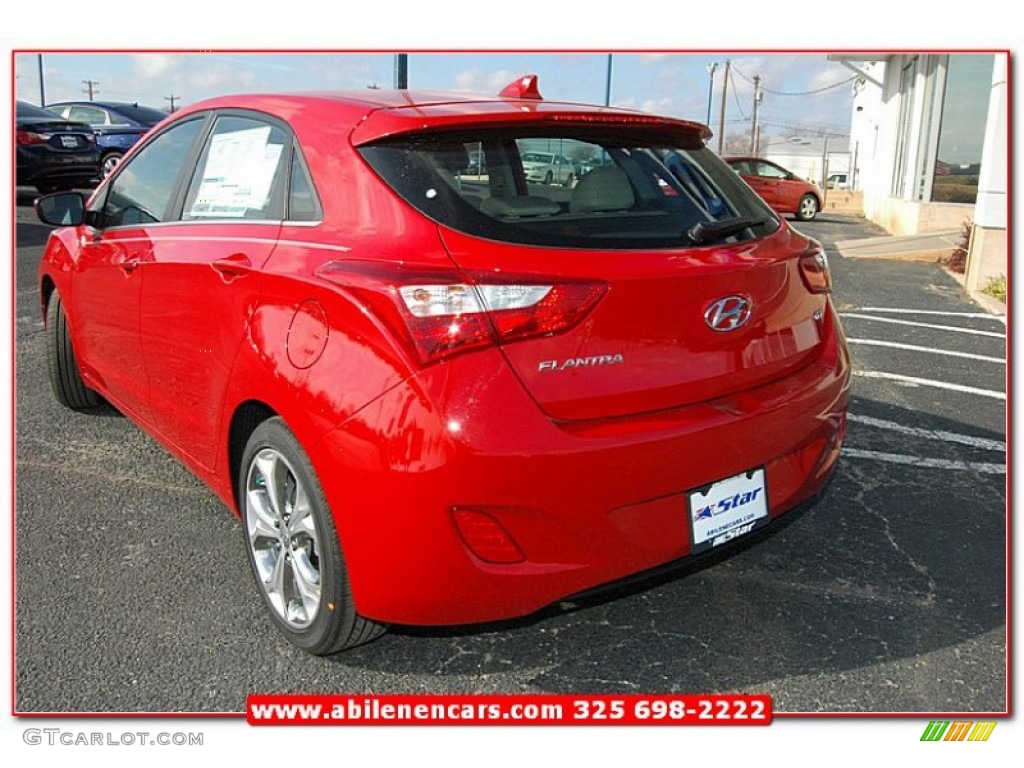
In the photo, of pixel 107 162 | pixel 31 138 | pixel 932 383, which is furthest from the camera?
pixel 107 162

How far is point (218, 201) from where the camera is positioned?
3002 millimetres

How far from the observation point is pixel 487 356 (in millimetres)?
2051

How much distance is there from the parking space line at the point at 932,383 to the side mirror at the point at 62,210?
14.6 feet

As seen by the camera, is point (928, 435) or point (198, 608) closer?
point (198, 608)

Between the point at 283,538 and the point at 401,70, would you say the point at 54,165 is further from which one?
the point at 283,538

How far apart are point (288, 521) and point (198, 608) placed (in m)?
0.53

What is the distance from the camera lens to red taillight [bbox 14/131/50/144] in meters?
14.0

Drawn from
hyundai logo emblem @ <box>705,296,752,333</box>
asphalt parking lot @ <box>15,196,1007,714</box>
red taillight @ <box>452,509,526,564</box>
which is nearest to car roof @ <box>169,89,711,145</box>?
hyundai logo emblem @ <box>705,296,752,333</box>

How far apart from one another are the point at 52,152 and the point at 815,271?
14755 mm

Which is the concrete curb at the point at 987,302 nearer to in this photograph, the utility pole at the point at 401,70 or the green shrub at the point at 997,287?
the green shrub at the point at 997,287

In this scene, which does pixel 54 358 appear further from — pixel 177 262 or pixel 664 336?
pixel 664 336

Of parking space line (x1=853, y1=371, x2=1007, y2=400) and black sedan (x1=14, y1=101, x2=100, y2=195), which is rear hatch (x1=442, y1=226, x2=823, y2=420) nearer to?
parking space line (x1=853, y1=371, x2=1007, y2=400)

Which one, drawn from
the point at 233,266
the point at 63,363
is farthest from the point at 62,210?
the point at 233,266

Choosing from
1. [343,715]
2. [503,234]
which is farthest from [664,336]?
[343,715]
